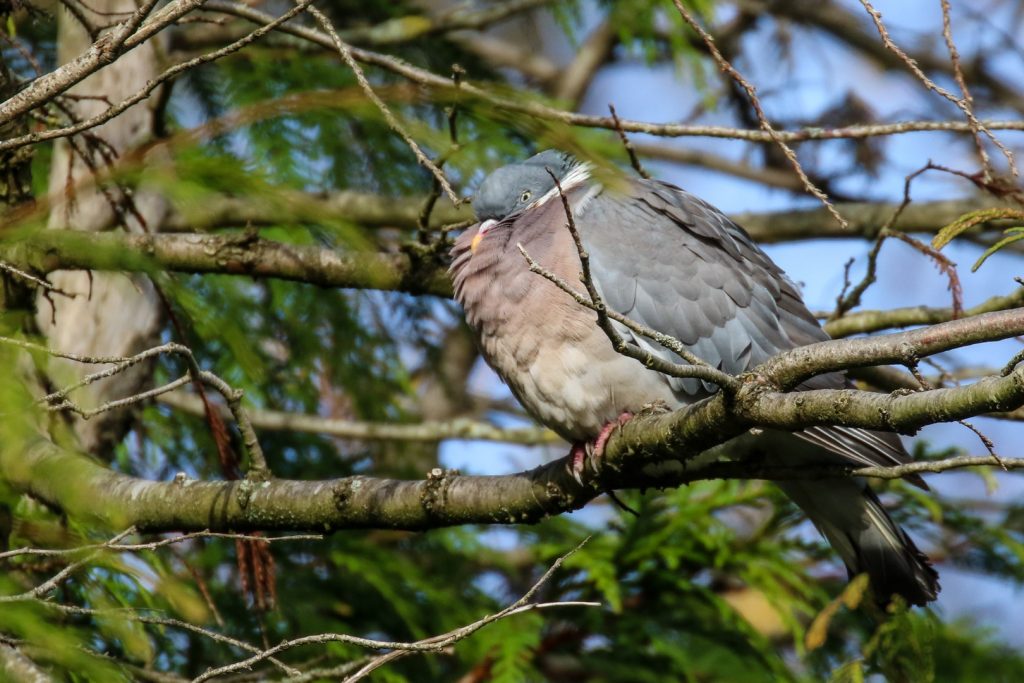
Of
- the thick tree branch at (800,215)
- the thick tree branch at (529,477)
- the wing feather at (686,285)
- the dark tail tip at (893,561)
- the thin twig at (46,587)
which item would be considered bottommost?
the thin twig at (46,587)

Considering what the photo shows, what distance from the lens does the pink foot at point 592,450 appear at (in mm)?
3031

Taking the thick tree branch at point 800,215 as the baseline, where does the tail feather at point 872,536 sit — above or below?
below

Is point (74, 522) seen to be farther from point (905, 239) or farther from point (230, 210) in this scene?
point (905, 239)

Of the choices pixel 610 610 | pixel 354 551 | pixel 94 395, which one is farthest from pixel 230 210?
pixel 610 610

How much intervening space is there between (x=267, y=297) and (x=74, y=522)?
83.7 inches

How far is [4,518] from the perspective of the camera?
9.20 feet

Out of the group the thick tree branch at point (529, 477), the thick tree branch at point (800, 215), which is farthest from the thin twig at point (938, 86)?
the thick tree branch at point (800, 215)

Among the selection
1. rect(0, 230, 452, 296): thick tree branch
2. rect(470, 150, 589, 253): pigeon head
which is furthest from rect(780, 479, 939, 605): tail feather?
rect(0, 230, 452, 296): thick tree branch

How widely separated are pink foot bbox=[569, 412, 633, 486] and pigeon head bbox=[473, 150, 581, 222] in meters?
0.84

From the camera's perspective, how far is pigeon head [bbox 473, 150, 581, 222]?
3.67m

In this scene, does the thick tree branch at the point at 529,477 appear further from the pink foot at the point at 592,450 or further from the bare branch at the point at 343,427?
the bare branch at the point at 343,427

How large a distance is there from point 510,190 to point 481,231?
0.17 metres

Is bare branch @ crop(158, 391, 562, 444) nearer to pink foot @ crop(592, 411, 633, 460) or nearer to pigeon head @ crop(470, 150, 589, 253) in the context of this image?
pigeon head @ crop(470, 150, 589, 253)

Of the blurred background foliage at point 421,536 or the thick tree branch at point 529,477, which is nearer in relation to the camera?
the thick tree branch at point 529,477
